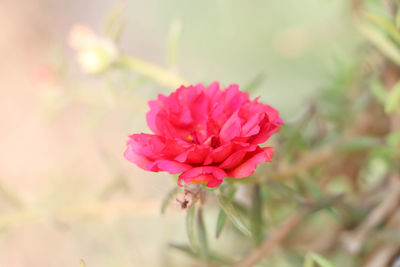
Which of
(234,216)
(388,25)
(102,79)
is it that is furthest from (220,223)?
(102,79)

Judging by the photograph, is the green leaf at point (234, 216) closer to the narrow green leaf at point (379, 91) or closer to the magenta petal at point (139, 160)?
the magenta petal at point (139, 160)

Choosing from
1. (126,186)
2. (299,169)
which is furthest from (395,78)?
(126,186)

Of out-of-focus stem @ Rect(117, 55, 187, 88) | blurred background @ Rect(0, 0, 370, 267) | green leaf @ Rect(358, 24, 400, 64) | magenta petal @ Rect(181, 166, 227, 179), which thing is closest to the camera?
magenta petal @ Rect(181, 166, 227, 179)

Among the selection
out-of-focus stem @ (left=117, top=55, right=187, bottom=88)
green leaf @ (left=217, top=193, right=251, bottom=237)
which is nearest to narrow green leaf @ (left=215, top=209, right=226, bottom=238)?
green leaf @ (left=217, top=193, right=251, bottom=237)

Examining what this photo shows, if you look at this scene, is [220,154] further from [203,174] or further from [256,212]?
[256,212]

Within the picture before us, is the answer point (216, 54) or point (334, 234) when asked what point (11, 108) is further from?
point (334, 234)

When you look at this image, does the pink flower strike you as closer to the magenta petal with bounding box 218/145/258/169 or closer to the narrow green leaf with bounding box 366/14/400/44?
the magenta petal with bounding box 218/145/258/169

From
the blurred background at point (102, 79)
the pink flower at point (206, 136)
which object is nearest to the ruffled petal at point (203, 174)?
the pink flower at point (206, 136)
